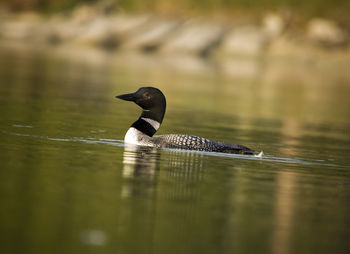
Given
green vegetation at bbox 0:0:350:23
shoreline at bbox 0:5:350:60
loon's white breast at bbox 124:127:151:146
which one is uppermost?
green vegetation at bbox 0:0:350:23

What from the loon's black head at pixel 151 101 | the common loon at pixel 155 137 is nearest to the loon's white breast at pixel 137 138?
the common loon at pixel 155 137

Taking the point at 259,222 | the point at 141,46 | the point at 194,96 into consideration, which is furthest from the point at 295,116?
the point at 141,46

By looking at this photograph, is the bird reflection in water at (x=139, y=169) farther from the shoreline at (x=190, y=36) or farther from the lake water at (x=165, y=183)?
the shoreline at (x=190, y=36)

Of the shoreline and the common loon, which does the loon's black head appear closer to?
the common loon

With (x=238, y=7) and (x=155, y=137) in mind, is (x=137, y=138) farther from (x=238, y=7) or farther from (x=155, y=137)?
(x=238, y=7)

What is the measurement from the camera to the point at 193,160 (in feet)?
37.8

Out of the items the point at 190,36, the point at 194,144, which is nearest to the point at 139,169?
the point at 194,144

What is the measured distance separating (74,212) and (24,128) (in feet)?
21.0

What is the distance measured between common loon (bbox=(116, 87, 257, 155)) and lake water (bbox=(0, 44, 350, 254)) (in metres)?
0.17

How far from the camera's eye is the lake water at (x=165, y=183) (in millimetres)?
6840

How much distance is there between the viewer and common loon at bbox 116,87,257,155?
12.3 metres

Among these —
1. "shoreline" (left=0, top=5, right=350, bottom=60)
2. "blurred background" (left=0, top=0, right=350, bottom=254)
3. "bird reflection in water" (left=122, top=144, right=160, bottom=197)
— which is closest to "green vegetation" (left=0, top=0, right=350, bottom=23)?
"shoreline" (left=0, top=5, right=350, bottom=60)

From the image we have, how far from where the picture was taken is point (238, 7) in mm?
66875

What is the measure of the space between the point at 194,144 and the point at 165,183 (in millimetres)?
2946
